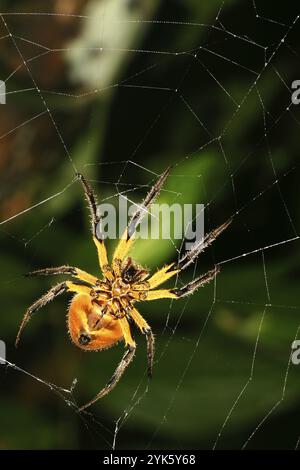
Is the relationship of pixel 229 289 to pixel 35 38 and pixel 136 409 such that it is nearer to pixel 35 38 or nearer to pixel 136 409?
pixel 136 409

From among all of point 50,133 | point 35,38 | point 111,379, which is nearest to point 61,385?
point 111,379

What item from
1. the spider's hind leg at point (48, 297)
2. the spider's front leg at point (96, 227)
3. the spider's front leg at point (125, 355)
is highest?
the spider's front leg at point (96, 227)

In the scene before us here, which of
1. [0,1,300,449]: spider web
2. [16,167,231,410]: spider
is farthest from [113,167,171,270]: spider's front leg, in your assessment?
[0,1,300,449]: spider web

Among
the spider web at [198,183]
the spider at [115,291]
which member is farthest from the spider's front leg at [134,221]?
the spider web at [198,183]

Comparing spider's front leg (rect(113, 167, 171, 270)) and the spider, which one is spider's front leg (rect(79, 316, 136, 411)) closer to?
the spider

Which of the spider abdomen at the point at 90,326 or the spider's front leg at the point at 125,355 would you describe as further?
the spider's front leg at the point at 125,355

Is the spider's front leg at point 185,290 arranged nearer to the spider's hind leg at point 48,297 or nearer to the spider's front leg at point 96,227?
the spider's front leg at point 96,227
